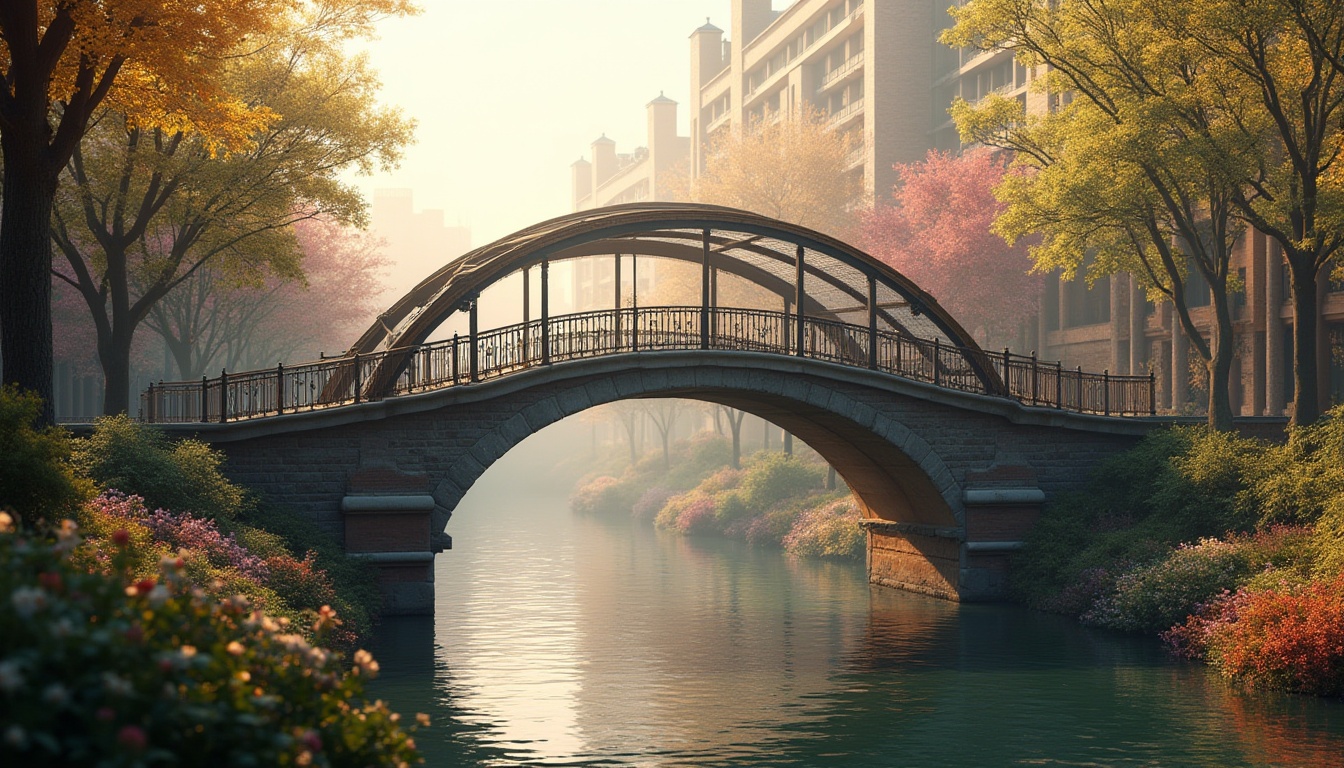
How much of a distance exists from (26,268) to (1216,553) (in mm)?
19946

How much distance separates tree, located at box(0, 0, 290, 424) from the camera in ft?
57.1

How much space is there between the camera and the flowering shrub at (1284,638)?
62.3 feet

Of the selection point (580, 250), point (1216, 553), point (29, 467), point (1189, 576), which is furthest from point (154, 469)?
point (1216, 553)

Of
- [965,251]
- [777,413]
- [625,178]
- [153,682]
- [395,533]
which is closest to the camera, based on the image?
[153,682]

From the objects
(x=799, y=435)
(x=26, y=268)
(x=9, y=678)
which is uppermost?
(x=26, y=268)

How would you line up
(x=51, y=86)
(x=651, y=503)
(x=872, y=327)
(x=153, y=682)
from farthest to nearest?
(x=651, y=503) → (x=872, y=327) → (x=51, y=86) → (x=153, y=682)

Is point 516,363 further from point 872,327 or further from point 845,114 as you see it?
point 845,114

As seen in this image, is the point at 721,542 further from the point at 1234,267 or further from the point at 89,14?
the point at 89,14

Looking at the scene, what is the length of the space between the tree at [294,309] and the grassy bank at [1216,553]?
2635 centimetres

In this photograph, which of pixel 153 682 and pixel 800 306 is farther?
pixel 800 306

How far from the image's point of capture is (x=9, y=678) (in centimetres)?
536

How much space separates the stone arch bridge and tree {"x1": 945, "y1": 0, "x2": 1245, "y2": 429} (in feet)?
9.96

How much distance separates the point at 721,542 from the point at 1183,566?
25.3m

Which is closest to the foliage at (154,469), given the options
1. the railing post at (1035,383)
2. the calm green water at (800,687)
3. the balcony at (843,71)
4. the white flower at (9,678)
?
the calm green water at (800,687)
